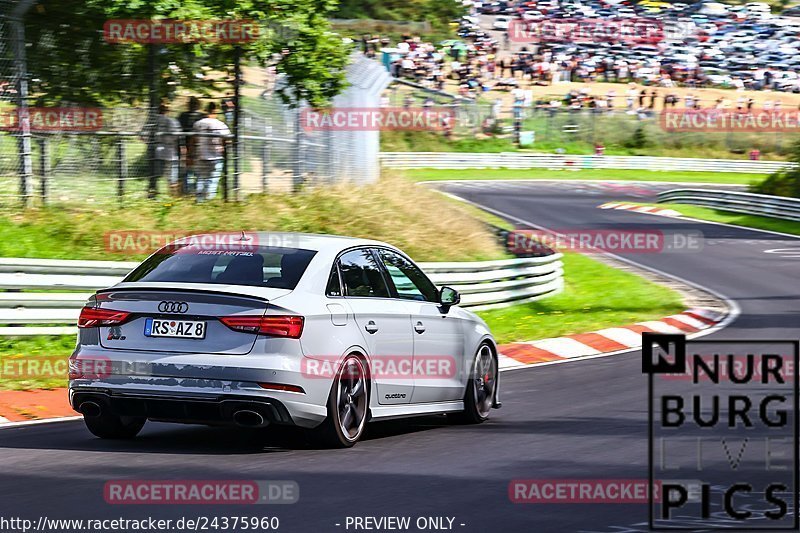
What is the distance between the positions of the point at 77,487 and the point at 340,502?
143 centimetres

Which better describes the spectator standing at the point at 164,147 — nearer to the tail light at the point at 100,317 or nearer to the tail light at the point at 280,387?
the tail light at the point at 100,317

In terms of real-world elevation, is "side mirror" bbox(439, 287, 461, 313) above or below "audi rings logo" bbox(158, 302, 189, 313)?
below

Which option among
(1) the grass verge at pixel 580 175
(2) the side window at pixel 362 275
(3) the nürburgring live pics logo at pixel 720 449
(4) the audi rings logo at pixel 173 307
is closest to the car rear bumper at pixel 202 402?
(4) the audi rings logo at pixel 173 307

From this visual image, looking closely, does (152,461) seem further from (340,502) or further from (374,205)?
(374,205)

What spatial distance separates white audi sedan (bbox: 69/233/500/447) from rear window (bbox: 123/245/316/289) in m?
0.01

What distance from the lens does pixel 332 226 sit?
796 inches

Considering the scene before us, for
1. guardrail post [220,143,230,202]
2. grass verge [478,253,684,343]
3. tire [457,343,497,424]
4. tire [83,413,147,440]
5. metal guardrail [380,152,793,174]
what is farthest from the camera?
metal guardrail [380,152,793,174]

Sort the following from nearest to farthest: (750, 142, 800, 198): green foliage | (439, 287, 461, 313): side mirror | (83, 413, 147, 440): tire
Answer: (83, 413, 147, 440): tire < (439, 287, 461, 313): side mirror < (750, 142, 800, 198): green foliage

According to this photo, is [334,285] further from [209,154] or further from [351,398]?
[209,154]

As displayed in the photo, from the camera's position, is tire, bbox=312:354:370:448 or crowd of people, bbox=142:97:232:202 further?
crowd of people, bbox=142:97:232:202

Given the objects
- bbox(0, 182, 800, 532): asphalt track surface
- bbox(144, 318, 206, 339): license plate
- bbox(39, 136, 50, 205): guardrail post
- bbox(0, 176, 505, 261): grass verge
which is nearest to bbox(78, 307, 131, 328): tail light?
bbox(144, 318, 206, 339): license plate

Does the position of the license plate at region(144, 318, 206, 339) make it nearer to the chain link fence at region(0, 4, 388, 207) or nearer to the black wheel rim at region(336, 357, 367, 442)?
the black wheel rim at region(336, 357, 367, 442)

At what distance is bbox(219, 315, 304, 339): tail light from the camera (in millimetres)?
7641

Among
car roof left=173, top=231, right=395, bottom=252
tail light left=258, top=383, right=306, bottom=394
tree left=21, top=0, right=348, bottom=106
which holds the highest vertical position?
tree left=21, top=0, right=348, bottom=106
